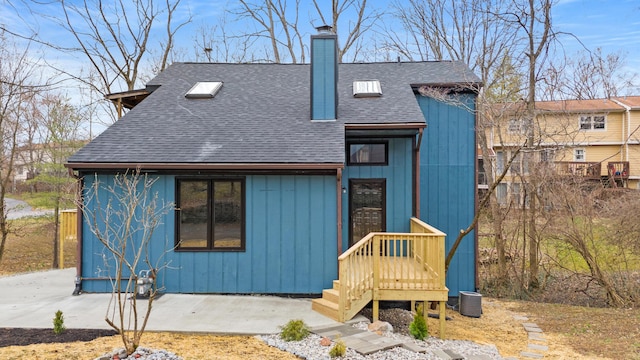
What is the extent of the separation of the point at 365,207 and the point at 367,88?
301cm

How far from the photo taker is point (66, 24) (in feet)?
45.9

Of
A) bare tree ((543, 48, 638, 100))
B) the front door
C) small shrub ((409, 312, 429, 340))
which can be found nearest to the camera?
small shrub ((409, 312, 429, 340))

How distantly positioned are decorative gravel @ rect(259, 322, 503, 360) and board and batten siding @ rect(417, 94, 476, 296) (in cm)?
289

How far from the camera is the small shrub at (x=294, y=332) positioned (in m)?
5.44

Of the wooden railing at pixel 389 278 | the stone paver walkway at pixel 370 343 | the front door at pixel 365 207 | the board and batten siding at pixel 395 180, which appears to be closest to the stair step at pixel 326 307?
the wooden railing at pixel 389 278

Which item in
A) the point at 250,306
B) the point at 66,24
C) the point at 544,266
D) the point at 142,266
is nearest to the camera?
the point at 250,306

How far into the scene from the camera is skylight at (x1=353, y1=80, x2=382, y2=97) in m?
9.55

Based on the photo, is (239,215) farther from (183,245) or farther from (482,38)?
(482,38)

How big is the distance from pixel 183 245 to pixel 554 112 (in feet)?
33.3

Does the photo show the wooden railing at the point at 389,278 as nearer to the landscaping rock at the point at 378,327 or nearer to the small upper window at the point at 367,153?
the landscaping rock at the point at 378,327

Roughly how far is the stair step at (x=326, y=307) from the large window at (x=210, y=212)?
1.85 meters

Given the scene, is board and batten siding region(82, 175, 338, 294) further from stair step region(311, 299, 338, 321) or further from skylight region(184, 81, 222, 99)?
skylight region(184, 81, 222, 99)

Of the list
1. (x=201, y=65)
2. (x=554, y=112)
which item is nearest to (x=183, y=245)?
(x=201, y=65)

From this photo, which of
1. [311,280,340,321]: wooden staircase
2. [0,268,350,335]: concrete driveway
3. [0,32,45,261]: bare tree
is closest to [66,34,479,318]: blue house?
[0,268,350,335]: concrete driveway
